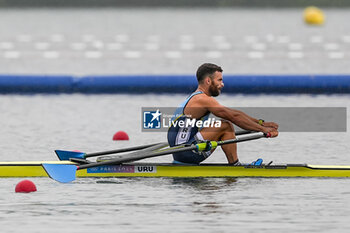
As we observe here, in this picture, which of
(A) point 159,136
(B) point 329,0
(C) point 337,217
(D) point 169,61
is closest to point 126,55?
(D) point 169,61

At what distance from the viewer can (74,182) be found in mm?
11125

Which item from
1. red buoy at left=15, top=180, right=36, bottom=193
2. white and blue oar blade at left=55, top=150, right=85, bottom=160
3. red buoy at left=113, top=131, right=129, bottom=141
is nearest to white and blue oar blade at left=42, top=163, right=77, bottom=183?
red buoy at left=15, top=180, right=36, bottom=193

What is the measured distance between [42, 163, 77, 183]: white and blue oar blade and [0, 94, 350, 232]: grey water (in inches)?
2.9

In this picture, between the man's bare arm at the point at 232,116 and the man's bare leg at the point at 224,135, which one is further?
the man's bare leg at the point at 224,135

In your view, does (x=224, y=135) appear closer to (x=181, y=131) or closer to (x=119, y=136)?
(x=181, y=131)

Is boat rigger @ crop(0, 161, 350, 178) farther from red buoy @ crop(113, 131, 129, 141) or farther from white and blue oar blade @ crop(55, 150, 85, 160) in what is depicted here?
red buoy @ crop(113, 131, 129, 141)

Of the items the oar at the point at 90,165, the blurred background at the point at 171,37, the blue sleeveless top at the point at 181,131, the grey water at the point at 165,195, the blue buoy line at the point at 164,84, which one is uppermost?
the blurred background at the point at 171,37

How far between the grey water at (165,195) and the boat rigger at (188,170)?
3.1 inches

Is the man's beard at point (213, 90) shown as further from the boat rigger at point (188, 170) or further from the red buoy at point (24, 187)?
the red buoy at point (24, 187)

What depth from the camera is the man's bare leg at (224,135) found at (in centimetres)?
1138

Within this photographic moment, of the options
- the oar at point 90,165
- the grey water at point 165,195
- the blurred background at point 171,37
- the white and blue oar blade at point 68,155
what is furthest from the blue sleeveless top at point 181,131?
the blurred background at point 171,37

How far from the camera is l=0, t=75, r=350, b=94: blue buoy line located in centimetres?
1933

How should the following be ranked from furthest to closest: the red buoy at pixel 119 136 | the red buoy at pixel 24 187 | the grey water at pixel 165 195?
the red buoy at pixel 119 136, the red buoy at pixel 24 187, the grey water at pixel 165 195

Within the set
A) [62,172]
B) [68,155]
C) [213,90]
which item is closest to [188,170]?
[213,90]
